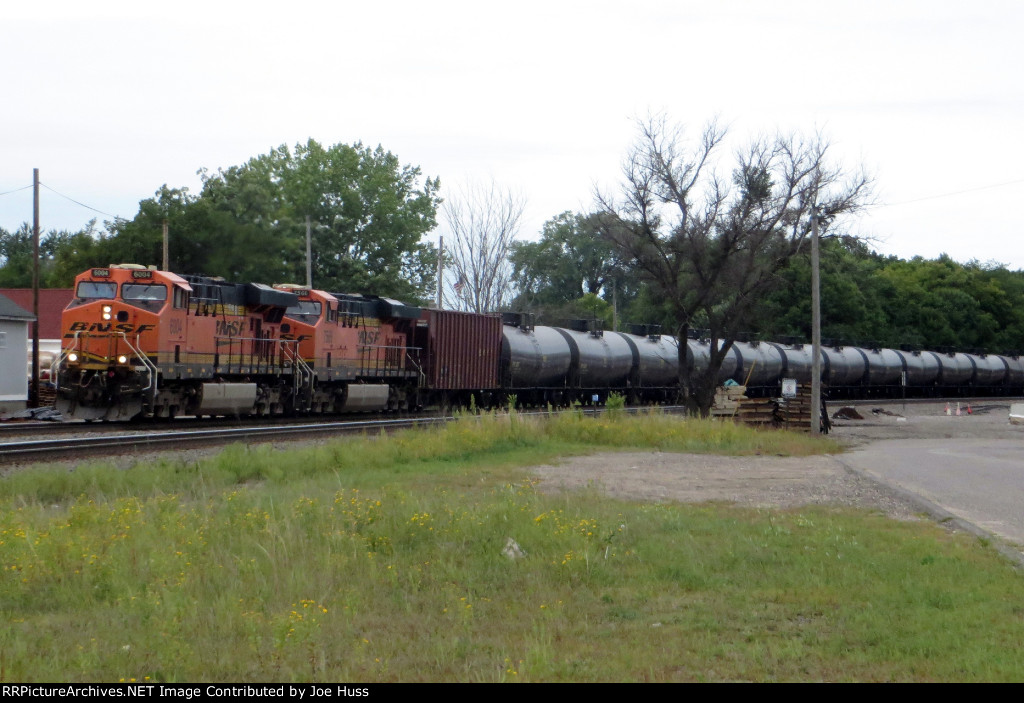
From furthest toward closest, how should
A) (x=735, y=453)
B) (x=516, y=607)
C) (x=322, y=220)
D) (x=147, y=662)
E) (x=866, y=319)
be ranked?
(x=866, y=319) → (x=322, y=220) → (x=735, y=453) → (x=516, y=607) → (x=147, y=662)

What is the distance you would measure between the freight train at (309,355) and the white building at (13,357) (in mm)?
11304

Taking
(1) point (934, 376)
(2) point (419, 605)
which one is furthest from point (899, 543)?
(1) point (934, 376)

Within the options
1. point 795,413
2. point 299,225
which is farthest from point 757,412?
point 299,225

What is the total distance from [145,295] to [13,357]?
13365mm

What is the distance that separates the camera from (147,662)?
566 centimetres

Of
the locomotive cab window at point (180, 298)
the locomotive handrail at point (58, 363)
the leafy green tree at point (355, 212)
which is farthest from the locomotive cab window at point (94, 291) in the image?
the leafy green tree at point (355, 212)

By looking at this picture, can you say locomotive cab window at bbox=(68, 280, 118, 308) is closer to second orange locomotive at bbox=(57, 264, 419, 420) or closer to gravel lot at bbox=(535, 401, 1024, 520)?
second orange locomotive at bbox=(57, 264, 419, 420)

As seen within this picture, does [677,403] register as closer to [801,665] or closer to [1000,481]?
[1000,481]

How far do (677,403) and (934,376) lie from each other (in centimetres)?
2475

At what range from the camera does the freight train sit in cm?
2156

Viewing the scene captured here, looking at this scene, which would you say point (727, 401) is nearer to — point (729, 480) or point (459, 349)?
point (459, 349)

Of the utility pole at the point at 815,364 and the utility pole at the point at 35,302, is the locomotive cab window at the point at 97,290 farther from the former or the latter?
the utility pole at the point at 815,364

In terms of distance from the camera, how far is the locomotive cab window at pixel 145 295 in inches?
864

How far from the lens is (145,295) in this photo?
72.6 ft
